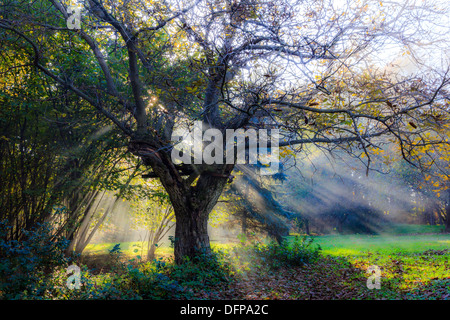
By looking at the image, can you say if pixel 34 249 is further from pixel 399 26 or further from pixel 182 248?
pixel 399 26

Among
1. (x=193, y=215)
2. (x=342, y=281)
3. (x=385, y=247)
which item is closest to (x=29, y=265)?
(x=193, y=215)

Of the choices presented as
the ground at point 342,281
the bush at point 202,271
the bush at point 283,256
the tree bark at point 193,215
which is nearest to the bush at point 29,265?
the ground at point 342,281

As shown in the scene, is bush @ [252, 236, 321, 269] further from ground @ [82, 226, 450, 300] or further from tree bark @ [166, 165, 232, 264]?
tree bark @ [166, 165, 232, 264]

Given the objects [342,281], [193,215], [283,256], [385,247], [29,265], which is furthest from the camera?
[385,247]

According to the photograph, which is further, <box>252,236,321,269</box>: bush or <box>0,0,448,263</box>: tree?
<box>252,236,321,269</box>: bush

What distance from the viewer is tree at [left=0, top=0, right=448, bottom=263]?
15.3ft

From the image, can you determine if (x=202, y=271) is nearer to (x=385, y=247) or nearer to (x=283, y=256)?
(x=283, y=256)

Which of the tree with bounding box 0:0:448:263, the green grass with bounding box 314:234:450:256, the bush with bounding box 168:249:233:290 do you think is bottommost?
the green grass with bounding box 314:234:450:256

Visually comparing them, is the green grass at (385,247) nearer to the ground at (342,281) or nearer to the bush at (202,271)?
the ground at (342,281)

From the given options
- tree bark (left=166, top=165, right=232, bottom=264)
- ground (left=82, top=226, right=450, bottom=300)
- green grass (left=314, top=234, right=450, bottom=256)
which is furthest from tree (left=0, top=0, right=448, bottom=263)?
green grass (left=314, top=234, right=450, bottom=256)

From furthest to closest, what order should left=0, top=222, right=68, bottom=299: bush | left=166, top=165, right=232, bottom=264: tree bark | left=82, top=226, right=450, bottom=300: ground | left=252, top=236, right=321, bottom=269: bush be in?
left=252, top=236, right=321, bottom=269: bush, left=166, top=165, right=232, bottom=264: tree bark, left=82, top=226, right=450, bottom=300: ground, left=0, top=222, right=68, bottom=299: bush

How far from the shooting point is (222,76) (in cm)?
443
